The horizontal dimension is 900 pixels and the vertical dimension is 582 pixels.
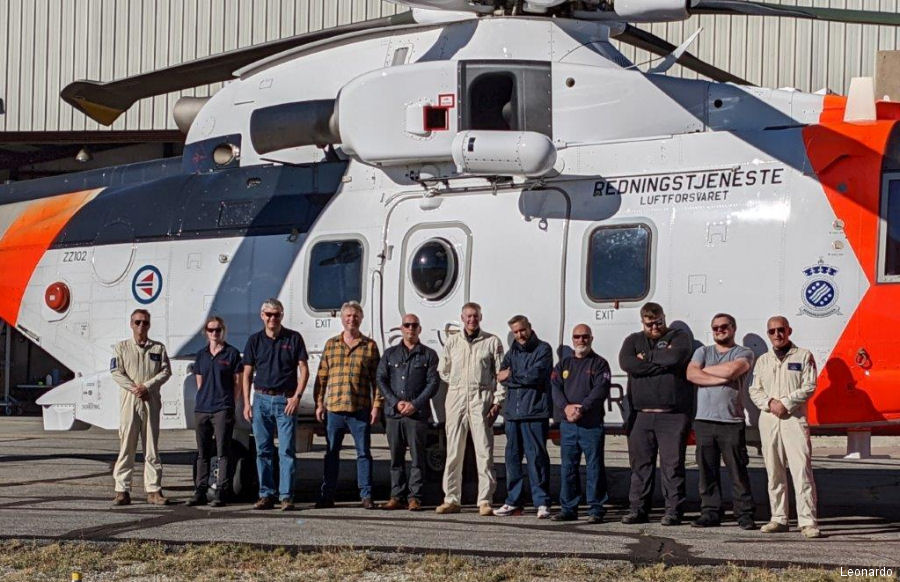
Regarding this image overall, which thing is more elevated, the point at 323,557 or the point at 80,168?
the point at 80,168

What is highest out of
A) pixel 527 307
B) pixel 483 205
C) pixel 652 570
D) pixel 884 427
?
pixel 483 205

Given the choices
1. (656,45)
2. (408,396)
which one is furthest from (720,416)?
(656,45)

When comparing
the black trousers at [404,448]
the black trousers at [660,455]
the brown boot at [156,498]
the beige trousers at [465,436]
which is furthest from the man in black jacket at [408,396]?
the brown boot at [156,498]

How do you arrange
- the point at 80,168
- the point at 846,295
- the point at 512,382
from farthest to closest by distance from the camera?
1. the point at 80,168
2. the point at 512,382
3. the point at 846,295

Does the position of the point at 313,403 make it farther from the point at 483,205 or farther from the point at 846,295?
the point at 846,295

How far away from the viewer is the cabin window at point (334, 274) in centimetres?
1198

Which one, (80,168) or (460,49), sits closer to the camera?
(460,49)

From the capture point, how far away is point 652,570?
7961mm

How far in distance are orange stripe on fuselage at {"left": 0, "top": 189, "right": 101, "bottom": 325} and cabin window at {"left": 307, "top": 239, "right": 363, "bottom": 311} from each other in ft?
10.6

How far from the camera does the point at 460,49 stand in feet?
38.4

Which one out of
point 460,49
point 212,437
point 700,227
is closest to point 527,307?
point 700,227

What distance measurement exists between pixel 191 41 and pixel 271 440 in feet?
47.1

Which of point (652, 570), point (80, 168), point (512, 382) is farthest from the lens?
point (80, 168)

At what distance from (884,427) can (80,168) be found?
2458cm
